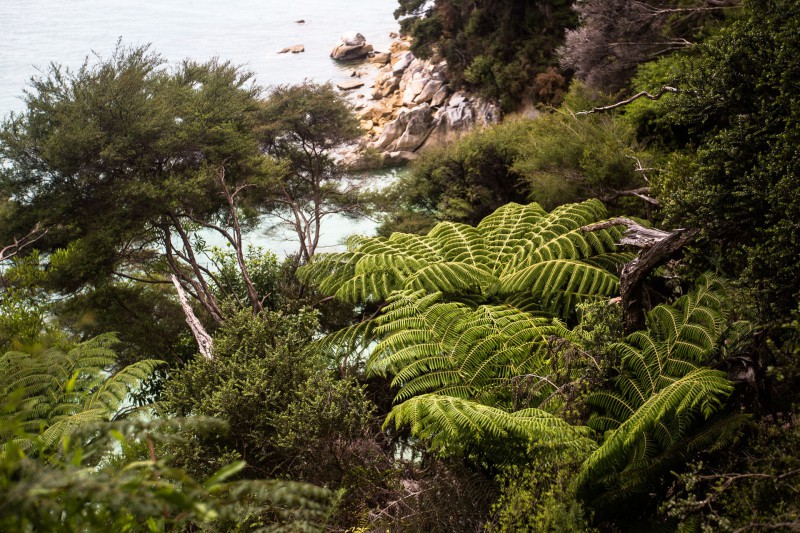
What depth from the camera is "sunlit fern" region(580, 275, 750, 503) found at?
2906 millimetres

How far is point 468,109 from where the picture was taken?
1762 centimetres

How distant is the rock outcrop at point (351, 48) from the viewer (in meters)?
25.8

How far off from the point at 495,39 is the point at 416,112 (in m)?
3.04

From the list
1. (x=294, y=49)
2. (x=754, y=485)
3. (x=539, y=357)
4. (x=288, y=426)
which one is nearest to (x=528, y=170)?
(x=539, y=357)

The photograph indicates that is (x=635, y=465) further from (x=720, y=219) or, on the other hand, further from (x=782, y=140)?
(x=782, y=140)

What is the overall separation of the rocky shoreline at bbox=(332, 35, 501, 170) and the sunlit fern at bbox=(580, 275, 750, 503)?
12.5m

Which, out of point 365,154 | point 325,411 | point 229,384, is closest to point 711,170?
point 325,411

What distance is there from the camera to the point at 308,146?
1122cm

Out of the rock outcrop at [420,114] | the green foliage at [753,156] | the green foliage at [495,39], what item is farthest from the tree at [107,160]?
the green foliage at [495,39]

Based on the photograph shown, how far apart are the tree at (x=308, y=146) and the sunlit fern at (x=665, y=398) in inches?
264

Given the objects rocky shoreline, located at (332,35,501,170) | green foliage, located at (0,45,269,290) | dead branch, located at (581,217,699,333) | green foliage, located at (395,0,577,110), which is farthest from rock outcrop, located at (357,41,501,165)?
dead branch, located at (581,217,699,333)

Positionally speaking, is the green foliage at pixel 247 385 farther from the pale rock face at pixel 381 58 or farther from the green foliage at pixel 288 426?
the pale rock face at pixel 381 58

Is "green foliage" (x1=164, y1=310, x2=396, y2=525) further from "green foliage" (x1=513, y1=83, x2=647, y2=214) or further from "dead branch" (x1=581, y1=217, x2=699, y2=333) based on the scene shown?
"green foliage" (x1=513, y1=83, x2=647, y2=214)

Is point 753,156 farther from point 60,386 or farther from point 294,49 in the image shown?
point 294,49
